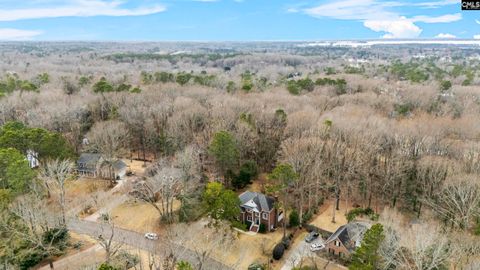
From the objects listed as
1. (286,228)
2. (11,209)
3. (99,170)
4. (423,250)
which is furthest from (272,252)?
(99,170)

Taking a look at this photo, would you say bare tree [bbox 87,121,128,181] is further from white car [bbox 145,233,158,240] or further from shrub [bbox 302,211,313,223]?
shrub [bbox 302,211,313,223]

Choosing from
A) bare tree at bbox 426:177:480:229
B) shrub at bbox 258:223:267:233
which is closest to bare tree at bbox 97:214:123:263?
shrub at bbox 258:223:267:233

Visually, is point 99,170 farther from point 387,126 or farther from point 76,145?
point 387,126

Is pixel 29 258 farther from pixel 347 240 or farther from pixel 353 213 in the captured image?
pixel 353 213

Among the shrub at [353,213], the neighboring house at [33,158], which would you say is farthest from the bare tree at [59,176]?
the shrub at [353,213]

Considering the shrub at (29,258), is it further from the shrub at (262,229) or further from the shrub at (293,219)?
the shrub at (293,219)

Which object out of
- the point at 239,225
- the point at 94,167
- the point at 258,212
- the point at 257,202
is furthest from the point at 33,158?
the point at 258,212

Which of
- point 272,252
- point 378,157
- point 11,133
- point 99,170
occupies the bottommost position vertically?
point 272,252
